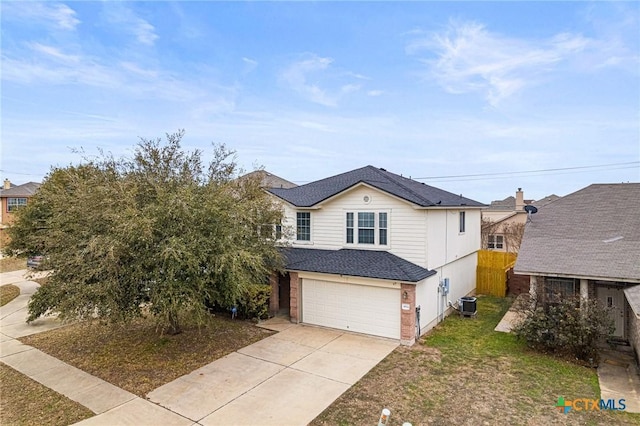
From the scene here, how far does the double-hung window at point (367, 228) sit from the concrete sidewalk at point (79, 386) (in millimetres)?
8555

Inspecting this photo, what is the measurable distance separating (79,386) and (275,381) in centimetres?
486

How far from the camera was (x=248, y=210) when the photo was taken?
36.3 ft

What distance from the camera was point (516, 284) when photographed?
18734 mm

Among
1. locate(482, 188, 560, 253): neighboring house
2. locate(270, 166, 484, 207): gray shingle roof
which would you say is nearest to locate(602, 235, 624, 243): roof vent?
locate(270, 166, 484, 207): gray shingle roof

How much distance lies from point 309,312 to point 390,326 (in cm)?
327

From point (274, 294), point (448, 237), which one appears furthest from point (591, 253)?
point (274, 294)

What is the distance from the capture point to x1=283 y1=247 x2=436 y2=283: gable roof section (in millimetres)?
11672

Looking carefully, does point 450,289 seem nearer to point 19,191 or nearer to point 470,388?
point 470,388

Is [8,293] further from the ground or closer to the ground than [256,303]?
closer to the ground

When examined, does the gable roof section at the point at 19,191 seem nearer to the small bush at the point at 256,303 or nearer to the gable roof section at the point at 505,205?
the small bush at the point at 256,303

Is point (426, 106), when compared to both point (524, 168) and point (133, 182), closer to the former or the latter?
point (133, 182)

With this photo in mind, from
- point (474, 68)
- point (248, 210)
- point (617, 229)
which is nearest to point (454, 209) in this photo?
point (617, 229)

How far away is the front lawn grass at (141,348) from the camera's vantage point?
30.7 feet

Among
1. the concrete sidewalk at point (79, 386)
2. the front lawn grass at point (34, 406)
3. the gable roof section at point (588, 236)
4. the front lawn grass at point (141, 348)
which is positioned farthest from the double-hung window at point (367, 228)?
the front lawn grass at point (34, 406)
